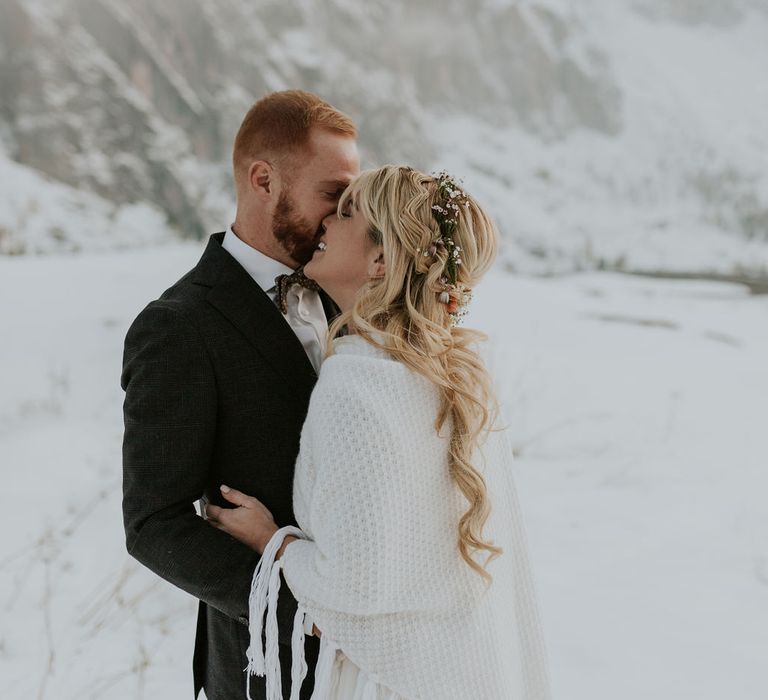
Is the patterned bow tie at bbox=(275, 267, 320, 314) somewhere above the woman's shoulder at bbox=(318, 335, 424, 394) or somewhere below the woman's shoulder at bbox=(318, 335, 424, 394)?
above

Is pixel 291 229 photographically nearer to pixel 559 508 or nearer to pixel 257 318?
pixel 257 318

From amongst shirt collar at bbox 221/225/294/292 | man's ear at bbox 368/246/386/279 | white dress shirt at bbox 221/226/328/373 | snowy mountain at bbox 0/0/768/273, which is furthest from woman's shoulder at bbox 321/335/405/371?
snowy mountain at bbox 0/0/768/273

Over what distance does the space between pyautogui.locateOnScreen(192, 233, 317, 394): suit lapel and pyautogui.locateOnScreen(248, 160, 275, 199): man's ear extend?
0.24 meters

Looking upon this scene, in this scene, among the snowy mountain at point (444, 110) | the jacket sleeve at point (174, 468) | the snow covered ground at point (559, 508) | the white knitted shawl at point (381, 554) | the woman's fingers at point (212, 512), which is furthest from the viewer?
the snowy mountain at point (444, 110)

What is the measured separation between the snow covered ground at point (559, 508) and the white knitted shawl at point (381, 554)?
1648 mm

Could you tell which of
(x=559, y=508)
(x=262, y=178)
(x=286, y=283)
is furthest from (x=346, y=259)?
(x=559, y=508)

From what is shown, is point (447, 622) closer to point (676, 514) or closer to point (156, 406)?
point (156, 406)

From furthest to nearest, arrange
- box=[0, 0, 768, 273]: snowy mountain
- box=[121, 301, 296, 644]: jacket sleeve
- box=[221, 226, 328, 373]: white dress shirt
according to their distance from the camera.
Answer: box=[0, 0, 768, 273]: snowy mountain < box=[221, 226, 328, 373]: white dress shirt < box=[121, 301, 296, 644]: jacket sleeve

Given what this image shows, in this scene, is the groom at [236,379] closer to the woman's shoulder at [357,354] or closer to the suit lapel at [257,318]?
the suit lapel at [257,318]

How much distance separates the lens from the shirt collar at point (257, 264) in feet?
6.20

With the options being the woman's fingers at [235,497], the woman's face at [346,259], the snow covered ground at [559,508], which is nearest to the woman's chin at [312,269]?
the woman's face at [346,259]

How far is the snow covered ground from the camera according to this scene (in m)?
3.18

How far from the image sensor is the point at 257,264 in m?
1.89

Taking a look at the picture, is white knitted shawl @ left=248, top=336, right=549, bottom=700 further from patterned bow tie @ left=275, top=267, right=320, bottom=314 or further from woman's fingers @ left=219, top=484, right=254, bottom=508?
patterned bow tie @ left=275, top=267, right=320, bottom=314
